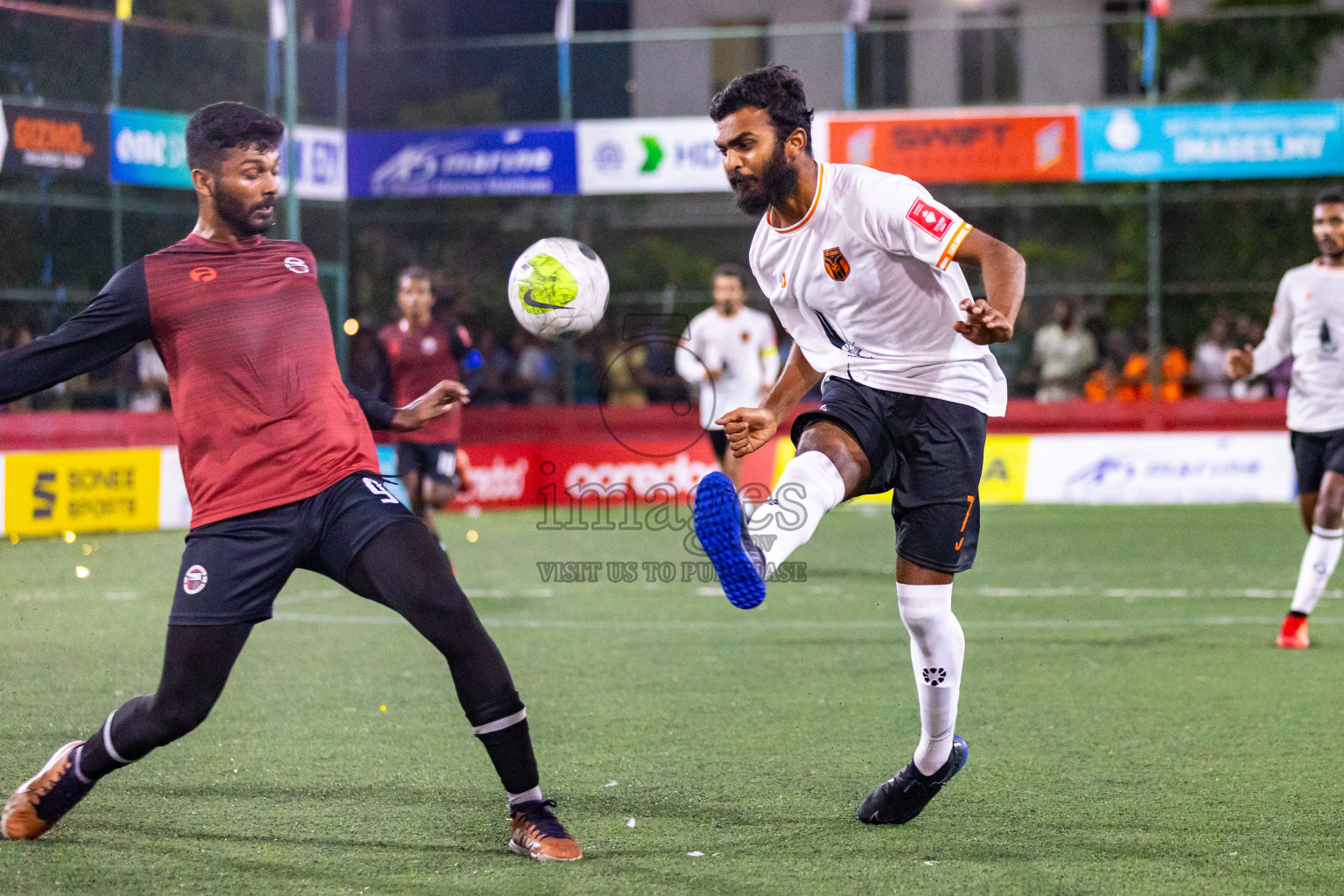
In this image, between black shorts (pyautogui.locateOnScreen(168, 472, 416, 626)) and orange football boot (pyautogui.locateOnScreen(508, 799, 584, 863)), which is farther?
orange football boot (pyautogui.locateOnScreen(508, 799, 584, 863))

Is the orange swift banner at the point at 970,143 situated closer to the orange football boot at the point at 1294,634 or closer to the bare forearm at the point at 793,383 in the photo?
the orange football boot at the point at 1294,634

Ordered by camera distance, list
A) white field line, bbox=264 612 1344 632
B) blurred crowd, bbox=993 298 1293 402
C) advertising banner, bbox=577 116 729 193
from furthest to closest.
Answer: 1. blurred crowd, bbox=993 298 1293 402
2. advertising banner, bbox=577 116 729 193
3. white field line, bbox=264 612 1344 632

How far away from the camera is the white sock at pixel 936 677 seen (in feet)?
15.1

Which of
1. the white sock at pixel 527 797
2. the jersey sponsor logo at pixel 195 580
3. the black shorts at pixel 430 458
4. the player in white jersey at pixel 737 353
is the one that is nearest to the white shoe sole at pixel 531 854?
the white sock at pixel 527 797

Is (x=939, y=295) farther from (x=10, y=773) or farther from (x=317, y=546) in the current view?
(x=10, y=773)

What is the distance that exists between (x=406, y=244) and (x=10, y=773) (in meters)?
16.1

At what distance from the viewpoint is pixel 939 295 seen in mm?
4531

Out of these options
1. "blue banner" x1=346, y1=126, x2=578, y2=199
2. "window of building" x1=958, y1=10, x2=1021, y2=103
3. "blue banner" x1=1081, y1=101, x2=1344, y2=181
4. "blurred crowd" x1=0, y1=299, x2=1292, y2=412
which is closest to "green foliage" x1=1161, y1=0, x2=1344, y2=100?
"blue banner" x1=1081, y1=101, x2=1344, y2=181

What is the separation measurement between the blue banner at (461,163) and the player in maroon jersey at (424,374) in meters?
8.62

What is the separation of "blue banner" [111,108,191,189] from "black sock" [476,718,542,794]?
14.0m

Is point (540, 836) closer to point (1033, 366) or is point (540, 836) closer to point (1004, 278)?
point (1004, 278)

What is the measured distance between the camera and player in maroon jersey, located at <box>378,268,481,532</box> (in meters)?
10.9

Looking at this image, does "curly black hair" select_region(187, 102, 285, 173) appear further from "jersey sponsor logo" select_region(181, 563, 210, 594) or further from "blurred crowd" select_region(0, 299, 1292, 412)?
"blurred crowd" select_region(0, 299, 1292, 412)

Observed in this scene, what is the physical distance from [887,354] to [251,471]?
6.39 ft
